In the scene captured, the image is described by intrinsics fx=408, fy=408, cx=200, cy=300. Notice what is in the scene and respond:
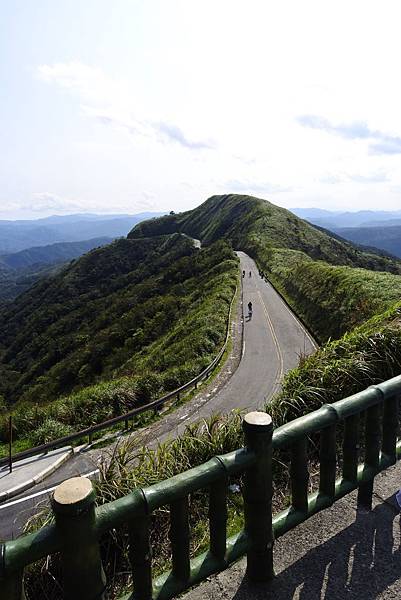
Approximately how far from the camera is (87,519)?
2.14 metres

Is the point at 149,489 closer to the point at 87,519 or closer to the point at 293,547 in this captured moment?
the point at 87,519

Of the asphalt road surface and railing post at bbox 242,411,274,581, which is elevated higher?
railing post at bbox 242,411,274,581

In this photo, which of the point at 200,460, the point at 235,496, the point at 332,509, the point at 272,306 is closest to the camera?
the point at 332,509

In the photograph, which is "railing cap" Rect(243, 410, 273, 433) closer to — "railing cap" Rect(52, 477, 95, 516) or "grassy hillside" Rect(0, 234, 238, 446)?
"railing cap" Rect(52, 477, 95, 516)

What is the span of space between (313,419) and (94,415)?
654 inches

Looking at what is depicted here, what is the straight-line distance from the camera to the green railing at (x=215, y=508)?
211cm

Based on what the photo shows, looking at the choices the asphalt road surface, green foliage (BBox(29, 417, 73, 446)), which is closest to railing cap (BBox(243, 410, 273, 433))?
the asphalt road surface

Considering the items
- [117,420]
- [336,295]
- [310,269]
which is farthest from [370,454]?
[310,269]

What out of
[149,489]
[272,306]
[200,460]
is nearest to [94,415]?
[200,460]

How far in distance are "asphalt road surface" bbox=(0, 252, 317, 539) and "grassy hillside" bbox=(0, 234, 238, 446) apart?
2462 millimetres

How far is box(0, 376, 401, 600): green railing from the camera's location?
6.91 feet

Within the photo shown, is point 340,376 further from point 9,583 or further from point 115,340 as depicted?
point 115,340

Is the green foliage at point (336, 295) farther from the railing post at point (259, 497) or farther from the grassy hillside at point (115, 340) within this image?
the railing post at point (259, 497)

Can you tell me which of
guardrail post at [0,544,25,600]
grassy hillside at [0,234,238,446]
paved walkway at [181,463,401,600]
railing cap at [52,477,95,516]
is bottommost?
grassy hillside at [0,234,238,446]
